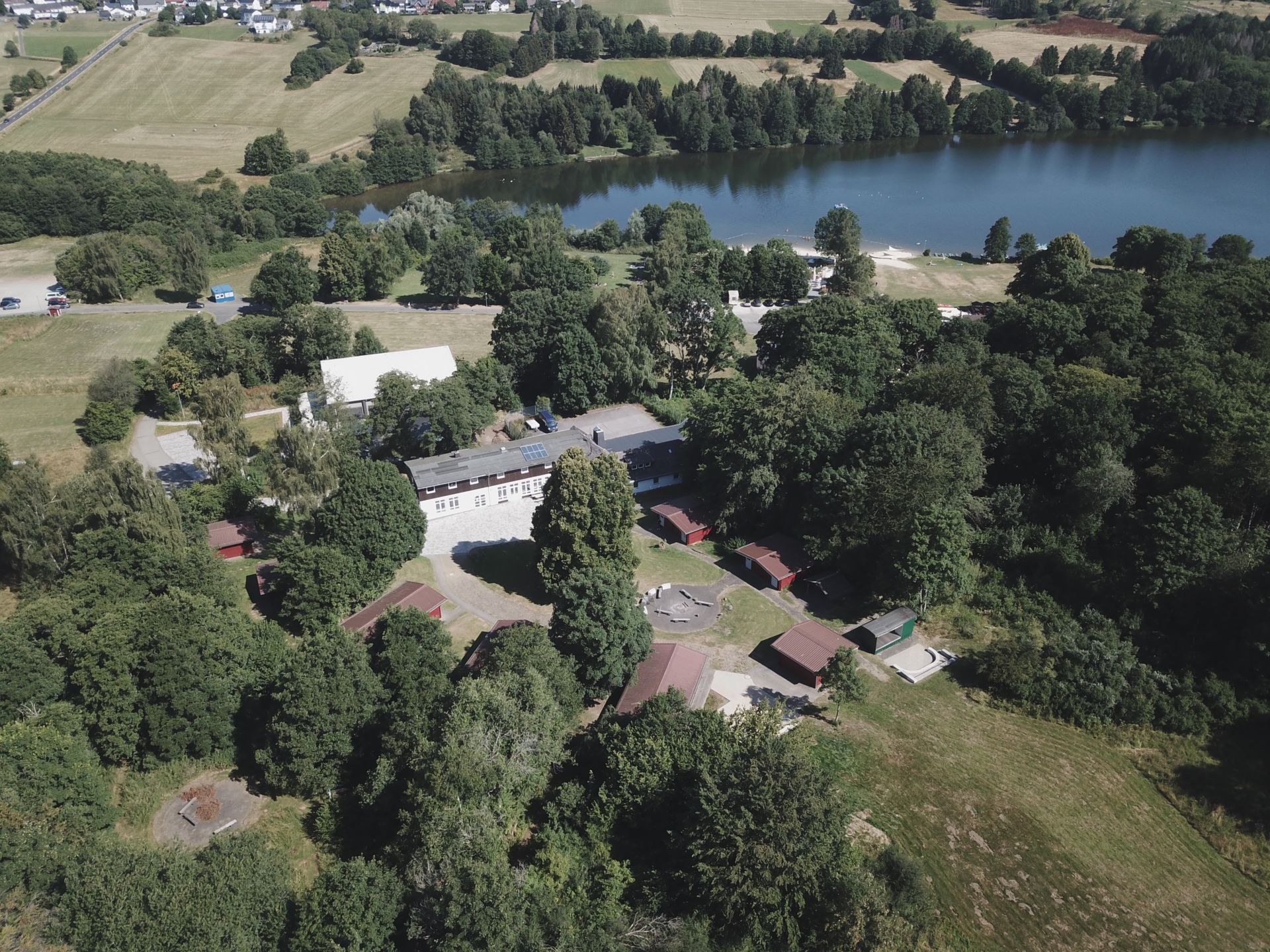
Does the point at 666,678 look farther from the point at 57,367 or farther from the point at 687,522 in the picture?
the point at 57,367

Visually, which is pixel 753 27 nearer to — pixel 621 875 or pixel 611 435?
pixel 611 435

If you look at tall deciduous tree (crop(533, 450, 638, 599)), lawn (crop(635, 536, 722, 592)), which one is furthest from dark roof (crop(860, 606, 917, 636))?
tall deciduous tree (crop(533, 450, 638, 599))

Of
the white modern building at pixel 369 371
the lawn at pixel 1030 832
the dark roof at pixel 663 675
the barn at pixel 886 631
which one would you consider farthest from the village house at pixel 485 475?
the lawn at pixel 1030 832

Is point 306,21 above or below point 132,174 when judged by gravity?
above

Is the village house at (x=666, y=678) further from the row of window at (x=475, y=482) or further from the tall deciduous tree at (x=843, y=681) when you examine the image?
Answer: the row of window at (x=475, y=482)

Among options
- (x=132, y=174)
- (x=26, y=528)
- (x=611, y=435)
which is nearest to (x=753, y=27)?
(x=132, y=174)

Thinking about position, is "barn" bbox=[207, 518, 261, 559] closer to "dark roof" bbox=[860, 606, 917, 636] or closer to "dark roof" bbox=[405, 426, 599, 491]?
"dark roof" bbox=[405, 426, 599, 491]

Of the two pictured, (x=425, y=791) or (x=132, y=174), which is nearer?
(x=425, y=791)

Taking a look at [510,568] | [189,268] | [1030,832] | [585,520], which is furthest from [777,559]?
[189,268]
